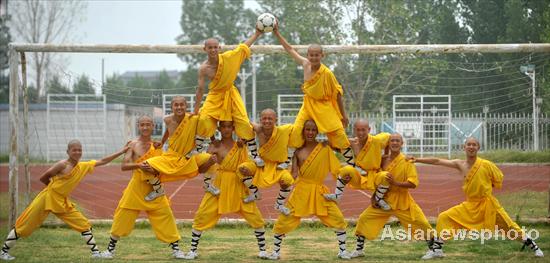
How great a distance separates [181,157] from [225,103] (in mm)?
952

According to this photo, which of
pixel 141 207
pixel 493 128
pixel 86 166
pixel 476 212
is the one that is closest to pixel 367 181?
pixel 476 212

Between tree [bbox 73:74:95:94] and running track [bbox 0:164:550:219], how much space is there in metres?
2.56

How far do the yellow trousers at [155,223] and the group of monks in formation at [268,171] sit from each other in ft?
0.05

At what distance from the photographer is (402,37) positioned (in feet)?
92.2

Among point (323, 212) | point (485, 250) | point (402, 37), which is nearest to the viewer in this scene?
point (323, 212)

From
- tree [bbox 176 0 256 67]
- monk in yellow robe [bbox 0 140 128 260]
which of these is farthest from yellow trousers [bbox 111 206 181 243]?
tree [bbox 176 0 256 67]

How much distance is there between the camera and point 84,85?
1585cm

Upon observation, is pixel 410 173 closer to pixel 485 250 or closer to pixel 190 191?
pixel 485 250

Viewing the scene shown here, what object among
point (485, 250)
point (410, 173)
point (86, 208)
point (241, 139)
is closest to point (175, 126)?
point (241, 139)

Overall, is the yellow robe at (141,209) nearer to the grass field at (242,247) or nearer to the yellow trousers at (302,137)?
the grass field at (242,247)

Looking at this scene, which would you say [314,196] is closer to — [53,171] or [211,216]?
[211,216]

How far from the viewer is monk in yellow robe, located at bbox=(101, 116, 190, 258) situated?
1045 cm

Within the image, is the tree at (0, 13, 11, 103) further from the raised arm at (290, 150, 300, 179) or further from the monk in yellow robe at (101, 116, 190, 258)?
the raised arm at (290, 150, 300, 179)

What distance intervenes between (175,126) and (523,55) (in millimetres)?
8544
